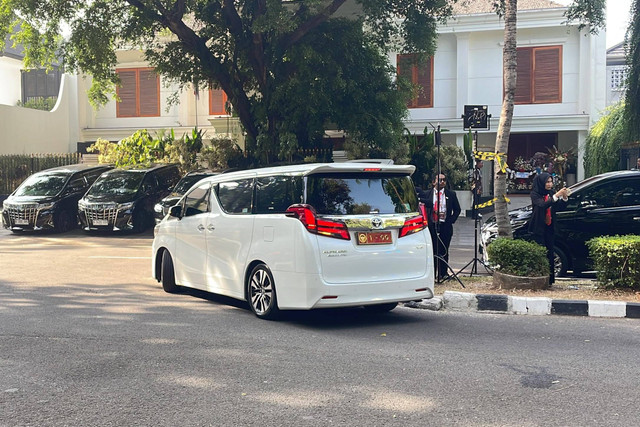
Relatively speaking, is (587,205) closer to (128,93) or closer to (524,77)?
(524,77)

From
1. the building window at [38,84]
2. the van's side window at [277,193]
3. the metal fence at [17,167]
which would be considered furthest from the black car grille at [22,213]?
the building window at [38,84]

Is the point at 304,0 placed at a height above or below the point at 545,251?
above

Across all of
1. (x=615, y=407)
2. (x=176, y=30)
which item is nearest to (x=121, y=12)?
(x=176, y=30)

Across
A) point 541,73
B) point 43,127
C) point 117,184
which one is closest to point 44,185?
point 117,184

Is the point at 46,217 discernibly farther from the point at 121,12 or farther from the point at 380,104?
the point at 380,104

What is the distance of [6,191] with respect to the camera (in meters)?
27.2

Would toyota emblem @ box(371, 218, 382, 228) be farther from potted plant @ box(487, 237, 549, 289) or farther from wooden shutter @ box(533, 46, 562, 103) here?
wooden shutter @ box(533, 46, 562, 103)

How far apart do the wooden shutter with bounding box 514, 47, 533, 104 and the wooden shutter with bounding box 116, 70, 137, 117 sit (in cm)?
1689

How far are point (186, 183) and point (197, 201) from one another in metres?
9.42

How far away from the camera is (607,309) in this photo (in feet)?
28.5

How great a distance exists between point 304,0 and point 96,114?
750 inches

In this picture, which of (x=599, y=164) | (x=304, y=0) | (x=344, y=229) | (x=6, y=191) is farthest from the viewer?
(x=6, y=191)

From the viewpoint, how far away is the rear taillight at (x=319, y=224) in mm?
7562

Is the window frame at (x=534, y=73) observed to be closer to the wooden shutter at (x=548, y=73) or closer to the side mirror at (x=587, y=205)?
the wooden shutter at (x=548, y=73)
